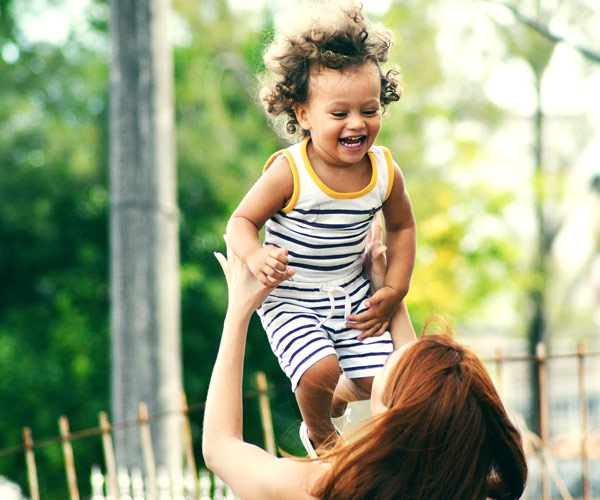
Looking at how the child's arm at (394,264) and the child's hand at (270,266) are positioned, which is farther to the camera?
the child's arm at (394,264)

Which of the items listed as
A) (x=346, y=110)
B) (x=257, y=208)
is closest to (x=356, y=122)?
(x=346, y=110)

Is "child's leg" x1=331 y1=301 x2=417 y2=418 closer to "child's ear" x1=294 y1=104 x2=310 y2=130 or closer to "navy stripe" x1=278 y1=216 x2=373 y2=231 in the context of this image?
"navy stripe" x1=278 y1=216 x2=373 y2=231

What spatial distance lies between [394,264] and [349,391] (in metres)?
0.29

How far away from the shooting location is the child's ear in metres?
1.52

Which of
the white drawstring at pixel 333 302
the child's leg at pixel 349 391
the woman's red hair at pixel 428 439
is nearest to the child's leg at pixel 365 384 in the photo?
the child's leg at pixel 349 391

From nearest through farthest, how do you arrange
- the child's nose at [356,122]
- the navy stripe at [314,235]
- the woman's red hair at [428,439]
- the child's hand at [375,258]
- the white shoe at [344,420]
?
the woman's red hair at [428,439], the child's nose at [356,122], the navy stripe at [314,235], the child's hand at [375,258], the white shoe at [344,420]

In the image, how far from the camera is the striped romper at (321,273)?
4.87 feet

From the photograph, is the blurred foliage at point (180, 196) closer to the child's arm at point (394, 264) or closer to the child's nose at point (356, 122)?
the child's arm at point (394, 264)

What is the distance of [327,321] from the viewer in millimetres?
1561

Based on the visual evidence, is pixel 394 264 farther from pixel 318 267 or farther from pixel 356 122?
pixel 356 122

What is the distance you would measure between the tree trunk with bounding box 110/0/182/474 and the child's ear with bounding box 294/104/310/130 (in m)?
2.53

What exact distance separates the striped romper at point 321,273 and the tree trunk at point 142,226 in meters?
2.54

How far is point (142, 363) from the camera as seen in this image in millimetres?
4078

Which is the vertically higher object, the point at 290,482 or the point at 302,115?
the point at 302,115
